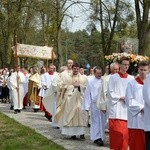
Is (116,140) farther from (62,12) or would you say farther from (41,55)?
(62,12)

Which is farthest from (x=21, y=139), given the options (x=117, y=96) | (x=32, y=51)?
(x=32, y=51)

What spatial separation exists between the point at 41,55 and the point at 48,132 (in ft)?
25.7

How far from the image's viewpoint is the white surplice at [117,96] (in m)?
8.38

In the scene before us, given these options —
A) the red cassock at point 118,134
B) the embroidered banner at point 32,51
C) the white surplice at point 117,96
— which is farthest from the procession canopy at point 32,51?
the red cassock at point 118,134

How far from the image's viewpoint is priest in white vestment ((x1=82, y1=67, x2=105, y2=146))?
10.3 m

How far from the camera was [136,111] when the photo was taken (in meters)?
6.95

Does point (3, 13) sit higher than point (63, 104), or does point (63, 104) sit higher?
point (3, 13)

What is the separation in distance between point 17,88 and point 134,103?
12458 mm

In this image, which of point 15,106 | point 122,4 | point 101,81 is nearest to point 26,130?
point 101,81

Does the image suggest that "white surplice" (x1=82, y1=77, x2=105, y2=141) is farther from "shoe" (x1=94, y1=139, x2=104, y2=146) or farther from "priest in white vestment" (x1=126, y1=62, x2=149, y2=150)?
"priest in white vestment" (x1=126, y1=62, x2=149, y2=150)

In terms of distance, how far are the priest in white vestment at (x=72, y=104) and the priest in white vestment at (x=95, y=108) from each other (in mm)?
660

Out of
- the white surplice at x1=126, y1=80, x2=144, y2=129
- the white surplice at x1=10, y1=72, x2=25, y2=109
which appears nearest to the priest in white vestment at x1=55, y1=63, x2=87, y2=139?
the white surplice at x1=126, y1=80, x2=144, y2=129

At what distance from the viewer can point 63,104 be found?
455 inches

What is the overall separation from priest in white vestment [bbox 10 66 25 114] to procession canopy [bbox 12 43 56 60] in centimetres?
82
